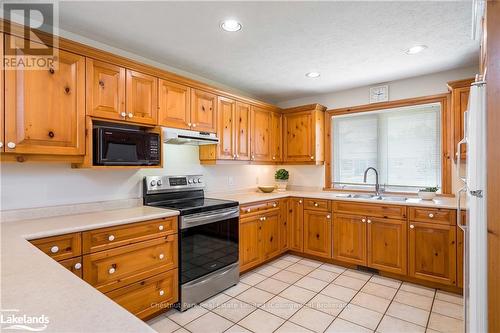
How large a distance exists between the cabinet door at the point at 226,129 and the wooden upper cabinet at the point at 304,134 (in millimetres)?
1153

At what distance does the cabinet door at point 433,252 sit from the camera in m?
2.72

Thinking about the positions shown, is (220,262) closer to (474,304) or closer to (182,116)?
(182,116)

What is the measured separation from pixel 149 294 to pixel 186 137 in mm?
1471

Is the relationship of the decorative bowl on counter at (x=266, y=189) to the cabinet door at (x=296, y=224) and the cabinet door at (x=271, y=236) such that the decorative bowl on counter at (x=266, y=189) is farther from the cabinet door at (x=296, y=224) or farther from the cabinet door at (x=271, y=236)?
the cabinet door at (x=271, y=236)

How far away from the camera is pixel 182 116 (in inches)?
110

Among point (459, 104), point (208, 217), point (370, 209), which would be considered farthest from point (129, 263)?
point (459, 104)

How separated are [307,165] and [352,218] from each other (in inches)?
50.5

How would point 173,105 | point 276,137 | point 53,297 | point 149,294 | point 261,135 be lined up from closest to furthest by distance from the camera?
point 53,297, point 149,294, point 173,105, point 261,135, point 276,137

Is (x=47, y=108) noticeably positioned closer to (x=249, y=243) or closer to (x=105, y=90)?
(x=105, y=90)

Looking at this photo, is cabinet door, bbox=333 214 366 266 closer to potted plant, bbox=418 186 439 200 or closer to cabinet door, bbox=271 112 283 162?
potted plant, bbox=418 186 439 200

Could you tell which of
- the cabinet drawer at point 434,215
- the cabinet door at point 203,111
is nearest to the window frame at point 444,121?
the cabinet drawer at point 434,215

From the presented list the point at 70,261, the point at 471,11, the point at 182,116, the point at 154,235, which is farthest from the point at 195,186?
the point at 471,11

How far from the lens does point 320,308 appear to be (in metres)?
2.46

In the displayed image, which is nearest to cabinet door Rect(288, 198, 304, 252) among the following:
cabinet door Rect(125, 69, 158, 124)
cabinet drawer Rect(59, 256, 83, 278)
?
cabinet door Rect(125, 69, 158, 124)
